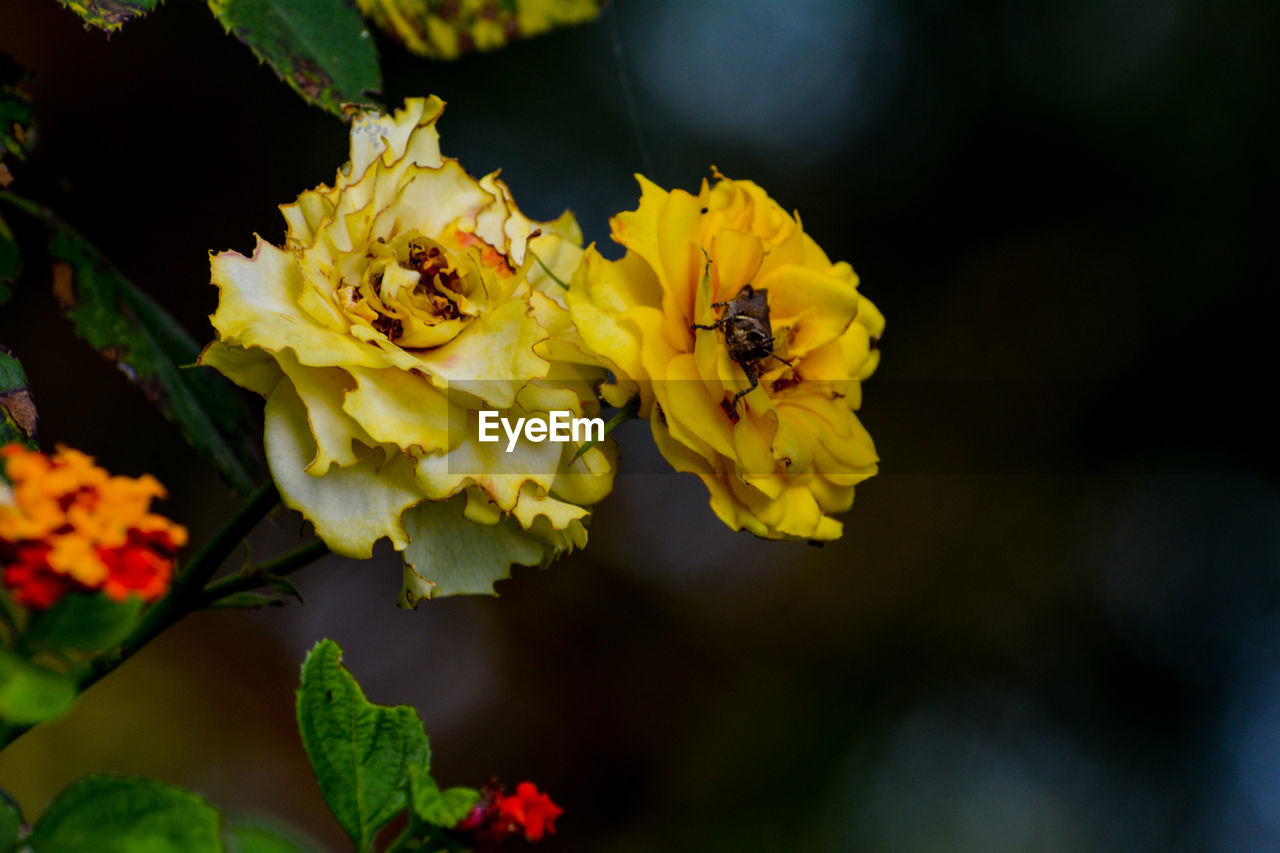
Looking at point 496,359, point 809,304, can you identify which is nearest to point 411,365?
point 496,359

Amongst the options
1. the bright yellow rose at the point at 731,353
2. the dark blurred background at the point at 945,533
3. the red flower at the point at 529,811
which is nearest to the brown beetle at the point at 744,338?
the bright yellow rose at the point at 731,353

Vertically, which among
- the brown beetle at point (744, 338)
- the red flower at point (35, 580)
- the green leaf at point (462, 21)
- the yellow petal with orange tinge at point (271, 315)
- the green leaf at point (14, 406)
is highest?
the green leaf at point (462, 21)

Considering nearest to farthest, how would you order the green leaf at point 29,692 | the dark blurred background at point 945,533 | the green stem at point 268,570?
the green leaf at point 29,692
the green stem at point 268,570
the dark blurred background at point 945,533

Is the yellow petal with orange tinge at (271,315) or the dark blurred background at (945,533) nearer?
the yellow petal with orange tinge at (271,315)

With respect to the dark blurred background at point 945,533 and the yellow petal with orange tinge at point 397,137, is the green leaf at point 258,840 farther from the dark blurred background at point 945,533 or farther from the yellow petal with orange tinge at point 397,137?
the dark blurred background at point 945,533

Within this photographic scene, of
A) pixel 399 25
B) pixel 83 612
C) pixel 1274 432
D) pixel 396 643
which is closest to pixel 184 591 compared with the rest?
pixel 83 612

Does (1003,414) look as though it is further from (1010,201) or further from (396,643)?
(396,643)

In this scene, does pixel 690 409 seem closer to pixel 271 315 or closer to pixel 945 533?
pixel 271 315
